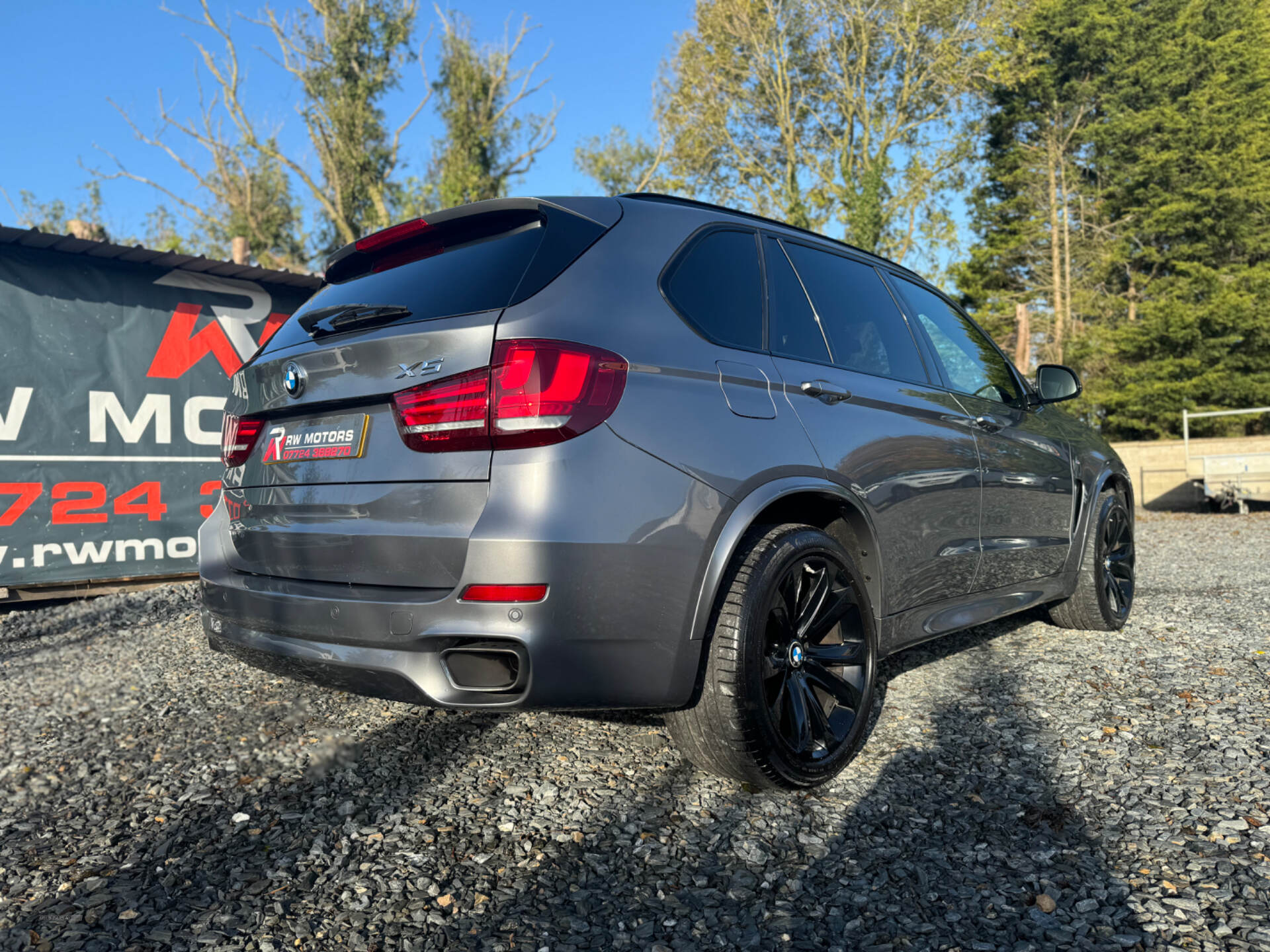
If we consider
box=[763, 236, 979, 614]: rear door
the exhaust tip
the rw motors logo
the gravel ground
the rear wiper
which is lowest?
the gravel ground

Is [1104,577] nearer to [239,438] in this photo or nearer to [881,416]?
[881,416]

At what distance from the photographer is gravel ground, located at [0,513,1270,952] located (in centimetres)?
197

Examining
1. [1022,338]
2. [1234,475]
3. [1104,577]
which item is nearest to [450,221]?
[1104,577]

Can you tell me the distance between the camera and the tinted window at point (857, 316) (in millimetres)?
3242

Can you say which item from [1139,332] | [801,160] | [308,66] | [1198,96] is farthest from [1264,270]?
[308,66]

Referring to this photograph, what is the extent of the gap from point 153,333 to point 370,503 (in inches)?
258

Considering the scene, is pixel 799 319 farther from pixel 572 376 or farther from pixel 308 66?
pixel 308 66

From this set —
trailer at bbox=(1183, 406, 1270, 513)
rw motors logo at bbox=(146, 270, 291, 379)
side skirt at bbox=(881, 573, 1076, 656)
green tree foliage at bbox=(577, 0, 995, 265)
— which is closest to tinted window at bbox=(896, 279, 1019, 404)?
side skirt at bbox=(881, 573, 1076, 656)

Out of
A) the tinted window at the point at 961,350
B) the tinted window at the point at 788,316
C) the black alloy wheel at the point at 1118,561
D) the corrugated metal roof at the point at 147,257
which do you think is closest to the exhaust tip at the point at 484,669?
the tinted window at the point at 788,316

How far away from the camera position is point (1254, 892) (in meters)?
2.04

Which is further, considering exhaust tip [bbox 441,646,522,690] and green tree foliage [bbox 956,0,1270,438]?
green tree foliage [bbox 956,0,1270,438]

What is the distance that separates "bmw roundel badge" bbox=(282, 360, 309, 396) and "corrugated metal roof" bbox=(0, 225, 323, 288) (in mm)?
5028

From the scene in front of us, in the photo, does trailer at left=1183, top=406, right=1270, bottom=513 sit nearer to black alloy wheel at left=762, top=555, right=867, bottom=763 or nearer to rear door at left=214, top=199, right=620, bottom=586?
black alloy wheel at left=762, top=555, right=867, bottom=763

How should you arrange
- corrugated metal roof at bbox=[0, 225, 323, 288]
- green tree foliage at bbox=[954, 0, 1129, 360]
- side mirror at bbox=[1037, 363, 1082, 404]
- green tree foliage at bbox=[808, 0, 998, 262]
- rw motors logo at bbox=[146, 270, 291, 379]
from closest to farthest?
side mirror at bbox=[1037, 363, 1082, 404]
corrugated metal roof at bbox=[0, 225, 323, 288]
rw motors logo at bbox=[146, 270, 291, 379]
green tree foliage at bbox=[808, 0, 998, 262]
green tree foliage at bbox=[954, 0, 1129, 360]
